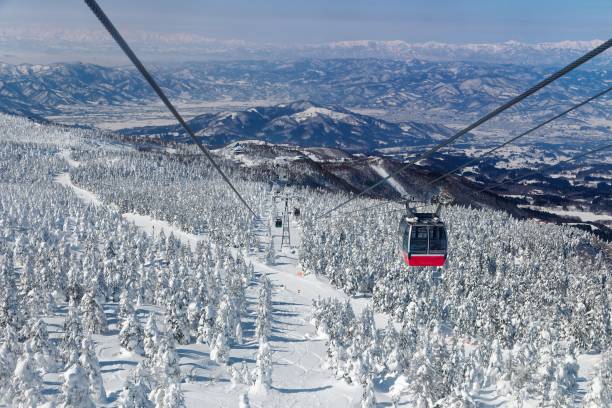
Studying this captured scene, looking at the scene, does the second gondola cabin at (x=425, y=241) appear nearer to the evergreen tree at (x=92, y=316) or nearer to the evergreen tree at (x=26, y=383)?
the evergreen tree at (x=26, y=383)

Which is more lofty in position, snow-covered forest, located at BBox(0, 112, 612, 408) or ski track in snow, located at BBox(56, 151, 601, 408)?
snow-covered forest, located at BBox(0, 112, 612, 408)

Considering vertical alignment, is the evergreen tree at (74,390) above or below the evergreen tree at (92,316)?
above

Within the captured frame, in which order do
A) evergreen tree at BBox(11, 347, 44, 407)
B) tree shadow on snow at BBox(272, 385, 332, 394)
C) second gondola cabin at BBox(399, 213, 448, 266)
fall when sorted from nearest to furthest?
second gondola cabin at BBox(399, 213, 448, 266), evergreen tree at BBox(11, 347, 44, 407), tree shadow on snow at BBox(272, 385, 332, 394)

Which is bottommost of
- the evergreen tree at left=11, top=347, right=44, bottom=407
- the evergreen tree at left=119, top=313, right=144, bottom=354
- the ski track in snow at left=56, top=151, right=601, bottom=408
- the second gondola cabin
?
the ski track in snow at left=56, top=151, right=601, bottom=408

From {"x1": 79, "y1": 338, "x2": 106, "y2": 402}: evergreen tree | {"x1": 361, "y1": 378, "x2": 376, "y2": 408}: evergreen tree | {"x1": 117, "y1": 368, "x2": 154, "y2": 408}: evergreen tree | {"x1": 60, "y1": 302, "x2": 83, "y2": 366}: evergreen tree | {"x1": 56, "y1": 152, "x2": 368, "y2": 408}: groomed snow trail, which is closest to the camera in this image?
{"x1": 117, "y1": 368, "x2": 154, "y2": 408}: evergreen tree

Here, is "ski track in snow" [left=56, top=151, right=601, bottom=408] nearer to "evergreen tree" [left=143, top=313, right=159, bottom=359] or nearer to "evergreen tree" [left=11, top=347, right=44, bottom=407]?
"evergreen tree" [left=143, top=313, right=159, bottom=359]

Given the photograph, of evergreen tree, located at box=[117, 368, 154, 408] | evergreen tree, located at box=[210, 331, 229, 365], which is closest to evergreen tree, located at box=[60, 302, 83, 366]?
evergreen tree, located at box=[210, 331, 229, 365]

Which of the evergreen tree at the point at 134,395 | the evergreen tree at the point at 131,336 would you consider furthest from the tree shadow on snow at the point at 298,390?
the evergreen tree at the point at 134,395

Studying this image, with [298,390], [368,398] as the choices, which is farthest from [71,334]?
[368,398]
